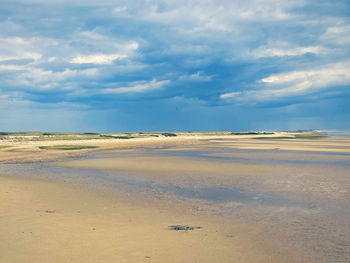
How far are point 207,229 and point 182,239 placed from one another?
1.47 m

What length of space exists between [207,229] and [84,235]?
177 inches

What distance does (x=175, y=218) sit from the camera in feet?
40.7

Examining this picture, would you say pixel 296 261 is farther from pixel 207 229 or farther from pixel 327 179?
pixel 327 179

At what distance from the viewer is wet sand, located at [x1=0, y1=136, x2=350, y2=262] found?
8812mm

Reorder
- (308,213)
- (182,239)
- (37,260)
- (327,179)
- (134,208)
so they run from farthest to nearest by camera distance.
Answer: (327,179) < (134,208) < (308,213) < (182,239) < (37,260)

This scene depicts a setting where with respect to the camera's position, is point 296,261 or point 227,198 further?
point 227,198

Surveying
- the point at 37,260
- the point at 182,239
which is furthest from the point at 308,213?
the point at 37,260

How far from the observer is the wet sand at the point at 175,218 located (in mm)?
8812

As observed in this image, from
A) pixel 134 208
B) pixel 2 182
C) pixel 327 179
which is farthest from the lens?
pixel 327 179

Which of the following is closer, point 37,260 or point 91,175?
point 37,260

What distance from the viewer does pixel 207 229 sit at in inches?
432

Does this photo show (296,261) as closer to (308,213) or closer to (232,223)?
(232,223)

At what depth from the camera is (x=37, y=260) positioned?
8.16m

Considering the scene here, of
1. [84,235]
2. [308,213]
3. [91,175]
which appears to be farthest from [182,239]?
[91,175]
